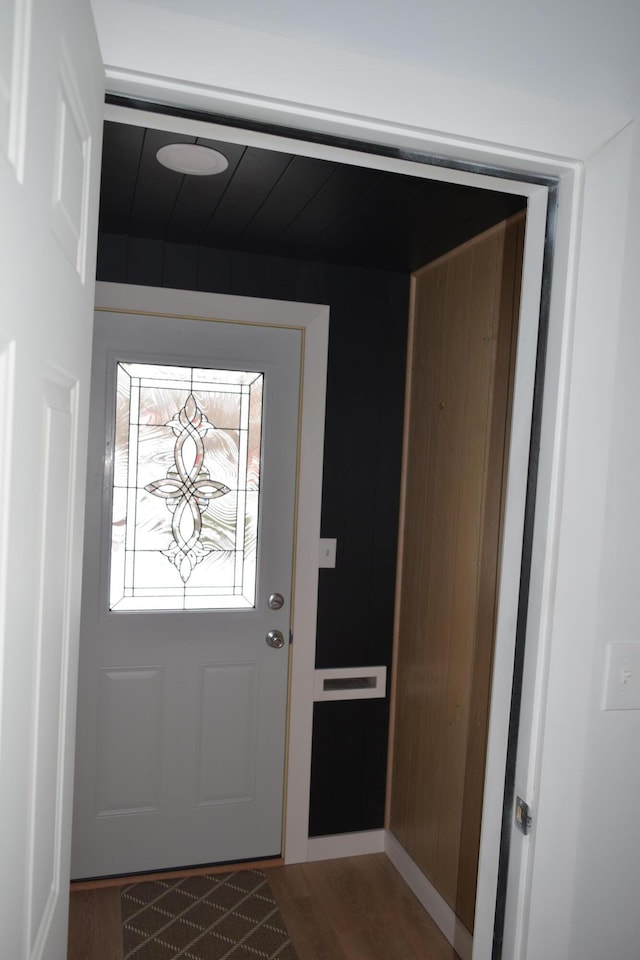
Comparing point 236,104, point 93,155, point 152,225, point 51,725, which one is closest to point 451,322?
point 152,225

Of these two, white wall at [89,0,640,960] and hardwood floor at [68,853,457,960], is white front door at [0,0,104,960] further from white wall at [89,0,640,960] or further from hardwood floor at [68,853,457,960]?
hardwood floor at [68,853,457,960]

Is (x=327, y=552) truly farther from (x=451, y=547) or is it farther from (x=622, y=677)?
(x=622, y=677)

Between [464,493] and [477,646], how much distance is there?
485mm

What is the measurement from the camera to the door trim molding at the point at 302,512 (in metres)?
2.55

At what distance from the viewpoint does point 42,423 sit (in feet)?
2.27

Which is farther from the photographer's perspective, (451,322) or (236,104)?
(451,322)

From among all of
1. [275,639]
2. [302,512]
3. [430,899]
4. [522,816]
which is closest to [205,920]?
[430,899]

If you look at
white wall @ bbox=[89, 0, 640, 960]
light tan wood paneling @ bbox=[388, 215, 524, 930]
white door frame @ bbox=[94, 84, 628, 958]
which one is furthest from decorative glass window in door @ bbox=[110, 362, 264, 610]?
white wall @ bbox=[89, 0, 640, 960]

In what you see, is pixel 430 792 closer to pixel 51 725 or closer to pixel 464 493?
pixel 464 493

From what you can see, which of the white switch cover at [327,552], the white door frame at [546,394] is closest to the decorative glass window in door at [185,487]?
the white switch cover at [327,552]

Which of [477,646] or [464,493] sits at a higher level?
[464,493]

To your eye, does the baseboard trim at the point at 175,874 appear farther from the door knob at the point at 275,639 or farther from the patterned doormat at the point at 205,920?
the door knob at the point at 275,639

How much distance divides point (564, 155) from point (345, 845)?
2571mm

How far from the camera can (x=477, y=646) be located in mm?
2164
